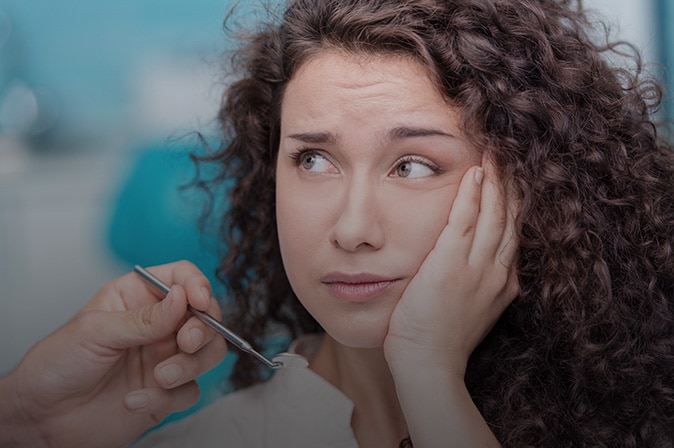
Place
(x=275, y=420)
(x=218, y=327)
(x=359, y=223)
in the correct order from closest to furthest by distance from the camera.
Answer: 1. (x=359, y=223)
2. (x=218, y=327)
3. (x=275, y=420)

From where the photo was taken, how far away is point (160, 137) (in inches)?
52.9

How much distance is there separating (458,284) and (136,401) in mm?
471

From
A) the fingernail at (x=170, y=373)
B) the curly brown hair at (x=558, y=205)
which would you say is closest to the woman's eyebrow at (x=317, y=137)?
the curly brown hair at (x=558, y=205)

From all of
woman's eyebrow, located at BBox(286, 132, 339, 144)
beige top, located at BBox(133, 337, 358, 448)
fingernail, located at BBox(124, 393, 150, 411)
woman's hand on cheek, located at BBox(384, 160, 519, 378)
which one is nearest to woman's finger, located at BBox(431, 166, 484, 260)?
woman's hand on cheek, located at BBox(384, 160, 519, 378)

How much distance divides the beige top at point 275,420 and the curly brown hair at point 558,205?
204mm

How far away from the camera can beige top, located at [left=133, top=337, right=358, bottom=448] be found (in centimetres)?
108

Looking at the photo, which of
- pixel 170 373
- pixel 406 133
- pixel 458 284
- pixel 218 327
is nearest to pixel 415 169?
pixel 406 133

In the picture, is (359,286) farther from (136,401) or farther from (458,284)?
(136,401)

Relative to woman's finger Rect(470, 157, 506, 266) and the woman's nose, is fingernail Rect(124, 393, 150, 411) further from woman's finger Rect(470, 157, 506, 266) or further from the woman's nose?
woman's finger Rect(470, 157, 506, 266)

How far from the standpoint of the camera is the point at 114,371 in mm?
1069

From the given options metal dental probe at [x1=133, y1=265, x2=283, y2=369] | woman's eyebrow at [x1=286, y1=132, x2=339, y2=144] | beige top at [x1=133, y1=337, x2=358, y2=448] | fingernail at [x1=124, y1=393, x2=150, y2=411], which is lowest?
beige top at [x1=133, y1=337, x2=358, y2=448]

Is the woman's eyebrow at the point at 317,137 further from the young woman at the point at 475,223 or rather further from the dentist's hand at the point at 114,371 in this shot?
the dentist's hand at the point at 114,371

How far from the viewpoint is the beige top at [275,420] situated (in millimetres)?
1076

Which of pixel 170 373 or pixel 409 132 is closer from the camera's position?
pixel 409 132
